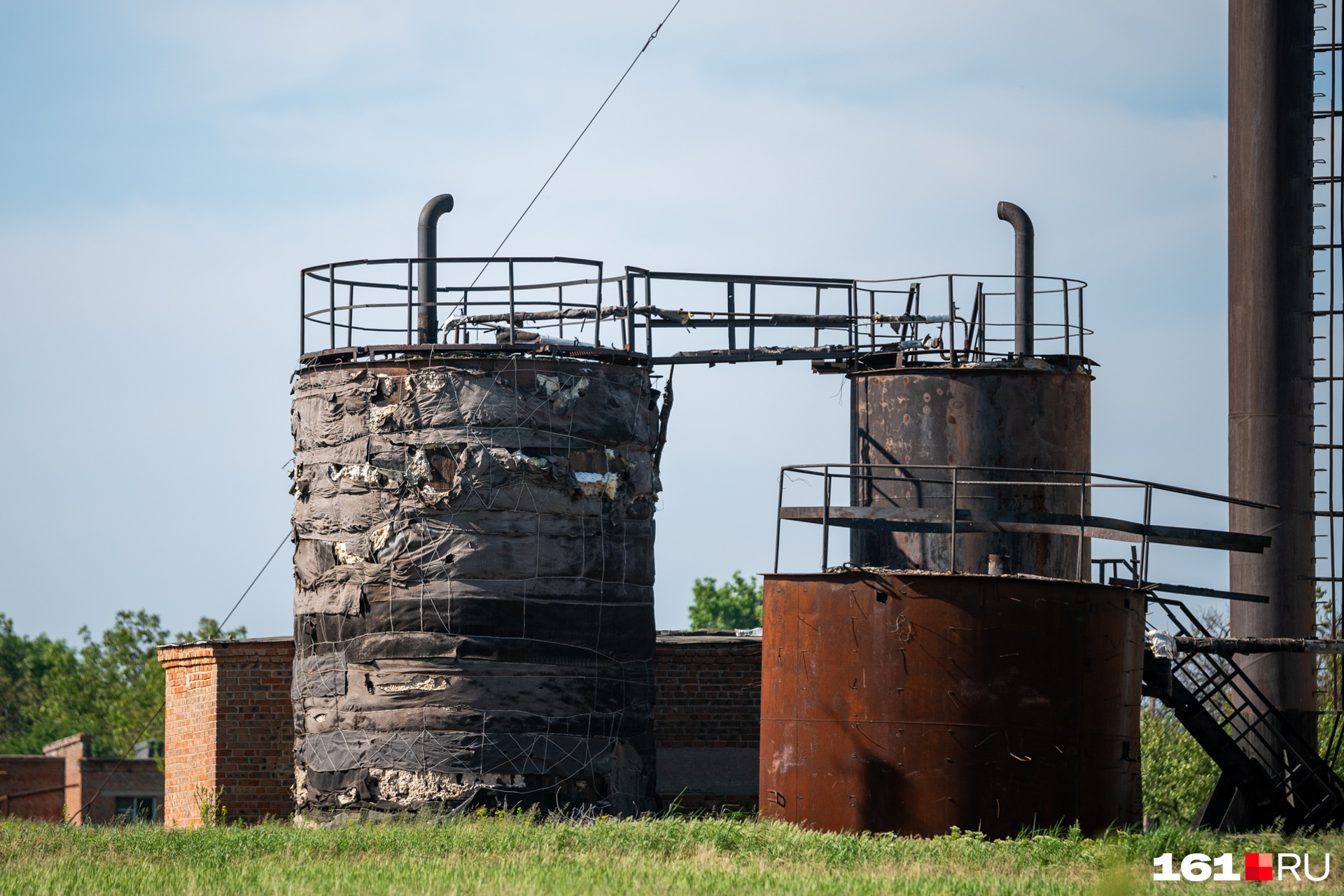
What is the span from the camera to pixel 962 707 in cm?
1523

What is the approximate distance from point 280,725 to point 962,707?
859 cm

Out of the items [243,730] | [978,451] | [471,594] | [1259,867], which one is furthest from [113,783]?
[1259,867]

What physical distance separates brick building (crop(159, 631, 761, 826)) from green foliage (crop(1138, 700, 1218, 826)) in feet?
42.1

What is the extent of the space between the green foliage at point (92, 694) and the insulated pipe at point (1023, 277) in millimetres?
38185

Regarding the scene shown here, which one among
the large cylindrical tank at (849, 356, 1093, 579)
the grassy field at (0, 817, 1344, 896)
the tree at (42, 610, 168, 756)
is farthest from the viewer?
the tree at (42, 610, 168, 756)

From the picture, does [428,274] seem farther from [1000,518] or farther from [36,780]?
[36,780]

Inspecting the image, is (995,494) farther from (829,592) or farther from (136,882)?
(136,882)

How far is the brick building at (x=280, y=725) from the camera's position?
63.0 feet

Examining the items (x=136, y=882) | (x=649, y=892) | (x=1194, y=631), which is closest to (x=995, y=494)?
(x=1194, y=631)

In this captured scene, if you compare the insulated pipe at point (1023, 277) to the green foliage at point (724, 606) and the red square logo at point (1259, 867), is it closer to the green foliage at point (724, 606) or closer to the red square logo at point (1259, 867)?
the red square logo at point (1259, 867)

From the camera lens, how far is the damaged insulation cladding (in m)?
16.8

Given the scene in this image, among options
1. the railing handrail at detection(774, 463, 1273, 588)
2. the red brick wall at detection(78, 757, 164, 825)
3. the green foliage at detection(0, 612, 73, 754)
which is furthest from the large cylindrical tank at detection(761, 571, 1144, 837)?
the green foliage at detection(0, 612, 73, 754)

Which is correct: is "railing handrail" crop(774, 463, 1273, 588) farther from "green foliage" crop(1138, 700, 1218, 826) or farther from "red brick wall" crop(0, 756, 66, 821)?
"red brick wall" crop(0, 756, 66, 821)

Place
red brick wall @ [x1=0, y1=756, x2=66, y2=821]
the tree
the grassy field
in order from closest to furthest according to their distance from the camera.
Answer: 1. the grassy field
2. red brick wall @ [x1=0, y1=756, x2=66, y2=821]
3. the tree
